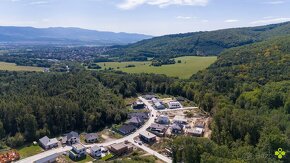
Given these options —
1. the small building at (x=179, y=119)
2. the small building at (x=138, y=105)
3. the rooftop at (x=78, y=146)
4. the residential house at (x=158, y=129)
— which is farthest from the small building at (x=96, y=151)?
the small building at (x=138, y=105)

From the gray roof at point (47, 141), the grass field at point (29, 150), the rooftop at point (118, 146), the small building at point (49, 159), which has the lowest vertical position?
the grass field at point (29, 150)

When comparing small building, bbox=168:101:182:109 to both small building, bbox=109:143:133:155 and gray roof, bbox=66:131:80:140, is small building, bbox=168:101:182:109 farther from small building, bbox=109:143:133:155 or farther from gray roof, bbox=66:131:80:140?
gray roof, bbox=66:131:80:140

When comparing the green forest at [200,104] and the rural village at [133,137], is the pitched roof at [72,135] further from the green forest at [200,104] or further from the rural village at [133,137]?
the green forest at [200,104]

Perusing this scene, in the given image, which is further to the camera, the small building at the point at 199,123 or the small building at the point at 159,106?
the small building at the point at 159,106

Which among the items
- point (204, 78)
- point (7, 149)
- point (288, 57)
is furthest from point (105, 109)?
point (288, 57)

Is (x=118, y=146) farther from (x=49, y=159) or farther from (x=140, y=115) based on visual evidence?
(x=140, y=115)

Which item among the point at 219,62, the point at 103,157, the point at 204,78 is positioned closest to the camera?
the point at 103,157

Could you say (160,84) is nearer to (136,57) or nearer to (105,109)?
(105,109)
